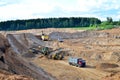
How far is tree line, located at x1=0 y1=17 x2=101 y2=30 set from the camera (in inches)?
4414

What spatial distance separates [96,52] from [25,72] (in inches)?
1142

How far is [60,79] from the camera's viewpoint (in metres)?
33.8

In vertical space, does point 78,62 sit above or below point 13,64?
below

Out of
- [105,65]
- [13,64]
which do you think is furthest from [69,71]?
[13,64]

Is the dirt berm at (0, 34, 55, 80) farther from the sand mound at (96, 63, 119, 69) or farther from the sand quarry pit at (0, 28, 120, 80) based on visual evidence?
the sand mound at (96, 63, 119, 69)

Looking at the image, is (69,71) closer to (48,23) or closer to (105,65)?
(105,65)

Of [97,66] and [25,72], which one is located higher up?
[25,72]

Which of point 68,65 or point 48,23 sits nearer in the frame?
point 68,65

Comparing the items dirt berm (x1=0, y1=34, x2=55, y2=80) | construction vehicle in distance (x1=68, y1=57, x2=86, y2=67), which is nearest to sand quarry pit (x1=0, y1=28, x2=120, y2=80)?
dirt berm (x1=0, y1=34, x2=55, y2=80)

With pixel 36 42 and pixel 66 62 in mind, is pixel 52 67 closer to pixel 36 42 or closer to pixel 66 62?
pixel 66 62

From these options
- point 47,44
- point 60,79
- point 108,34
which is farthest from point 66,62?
point 108,34

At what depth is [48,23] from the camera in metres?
119

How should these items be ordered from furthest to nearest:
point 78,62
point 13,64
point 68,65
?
point 68,65
point 78,62
point 13,64

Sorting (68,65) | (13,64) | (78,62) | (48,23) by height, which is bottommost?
(68,65)
